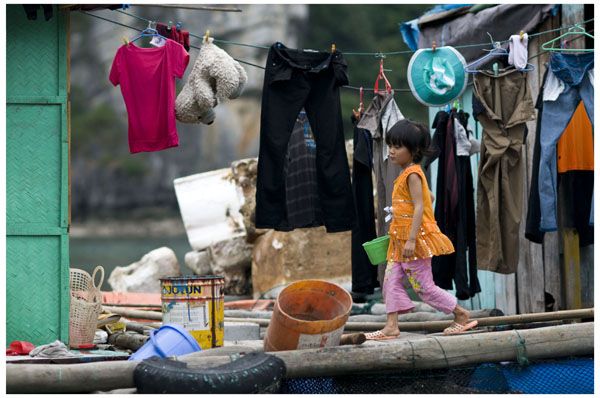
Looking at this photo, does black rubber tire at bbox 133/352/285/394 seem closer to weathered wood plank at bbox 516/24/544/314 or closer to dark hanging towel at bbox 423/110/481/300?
dark hanging towel at bbox 423/110/481/300

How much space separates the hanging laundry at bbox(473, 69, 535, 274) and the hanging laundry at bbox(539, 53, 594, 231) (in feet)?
0.67

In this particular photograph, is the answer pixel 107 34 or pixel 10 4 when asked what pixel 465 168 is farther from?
pixel 107 34

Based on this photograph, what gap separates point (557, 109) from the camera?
27.0 ft

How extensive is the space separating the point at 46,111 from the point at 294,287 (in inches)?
83.4

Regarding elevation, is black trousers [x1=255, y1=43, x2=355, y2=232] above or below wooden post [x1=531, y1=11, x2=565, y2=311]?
above

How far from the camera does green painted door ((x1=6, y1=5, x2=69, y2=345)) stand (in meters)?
7.61

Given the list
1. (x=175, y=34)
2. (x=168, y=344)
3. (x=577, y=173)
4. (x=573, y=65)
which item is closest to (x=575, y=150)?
(x=577, y=173)

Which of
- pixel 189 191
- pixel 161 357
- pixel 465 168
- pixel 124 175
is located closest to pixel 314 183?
pixel 465 168

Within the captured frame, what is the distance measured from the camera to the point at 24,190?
763cm

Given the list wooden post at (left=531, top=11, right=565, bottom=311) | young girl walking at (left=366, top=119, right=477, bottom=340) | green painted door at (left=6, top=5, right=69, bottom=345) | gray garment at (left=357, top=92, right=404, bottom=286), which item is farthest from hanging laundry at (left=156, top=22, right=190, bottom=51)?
wooden post at (left=531, top=11, right=565, bottom=311)

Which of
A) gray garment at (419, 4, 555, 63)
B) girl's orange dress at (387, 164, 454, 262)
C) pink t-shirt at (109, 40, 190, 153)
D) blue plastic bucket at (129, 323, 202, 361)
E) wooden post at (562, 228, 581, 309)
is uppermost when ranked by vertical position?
gray garment at (419, 4, 555, 63)


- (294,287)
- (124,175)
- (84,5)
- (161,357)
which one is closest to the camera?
(161,357)

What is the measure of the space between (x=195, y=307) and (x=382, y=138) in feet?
7.01

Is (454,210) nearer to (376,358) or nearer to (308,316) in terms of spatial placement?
(308,316)
